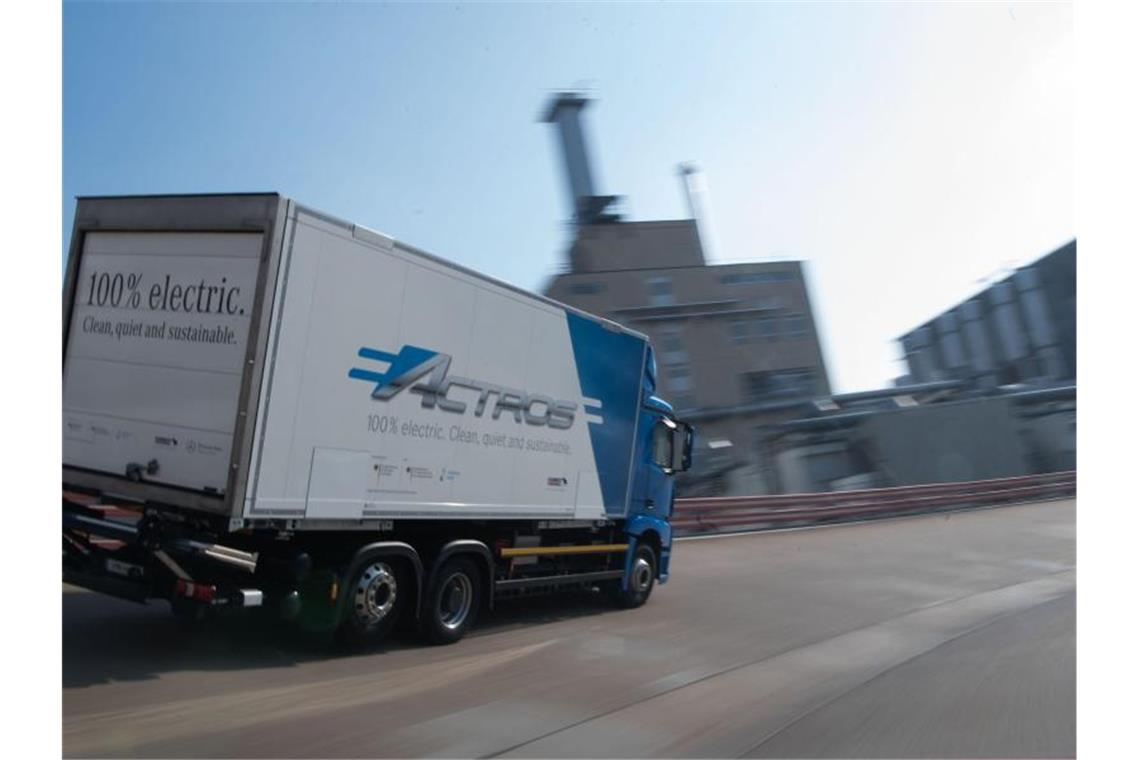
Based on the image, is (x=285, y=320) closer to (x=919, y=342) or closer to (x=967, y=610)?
(x=967, y=610)

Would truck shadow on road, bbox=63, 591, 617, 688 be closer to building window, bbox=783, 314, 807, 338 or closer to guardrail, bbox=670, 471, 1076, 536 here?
guardrail, bbox=670, 471, 1076, 536

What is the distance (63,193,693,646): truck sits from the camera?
21.5 feet

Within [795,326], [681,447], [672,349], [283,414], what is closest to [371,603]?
[283,414]

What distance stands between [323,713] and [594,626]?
449cm

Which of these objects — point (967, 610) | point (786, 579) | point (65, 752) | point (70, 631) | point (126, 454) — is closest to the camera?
point (65, 752)

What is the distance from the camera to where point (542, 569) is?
10031 mm

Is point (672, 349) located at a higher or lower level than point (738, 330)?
lower

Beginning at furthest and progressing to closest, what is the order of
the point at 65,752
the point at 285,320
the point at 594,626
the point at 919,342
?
1. the point at 919,342
2. the point at 594,626
3. the point at 285,320
4. the point at 65,752

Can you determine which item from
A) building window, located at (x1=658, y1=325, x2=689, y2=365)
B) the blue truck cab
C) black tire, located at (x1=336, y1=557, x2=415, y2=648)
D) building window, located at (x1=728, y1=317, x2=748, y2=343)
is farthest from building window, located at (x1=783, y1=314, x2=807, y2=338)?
black tire, located at (x1=336, y1=557, x2=415, y2=648)

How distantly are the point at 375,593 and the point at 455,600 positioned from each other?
1189 mm

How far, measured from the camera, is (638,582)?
1146 centimetres

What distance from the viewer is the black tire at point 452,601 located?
26.5 feet

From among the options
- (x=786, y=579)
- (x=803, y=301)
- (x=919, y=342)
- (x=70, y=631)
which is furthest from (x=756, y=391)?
(x=70, y=631)

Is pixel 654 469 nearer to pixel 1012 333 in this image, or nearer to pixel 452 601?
pixel 452 601
